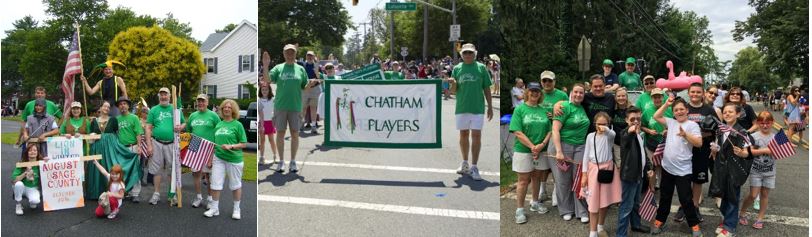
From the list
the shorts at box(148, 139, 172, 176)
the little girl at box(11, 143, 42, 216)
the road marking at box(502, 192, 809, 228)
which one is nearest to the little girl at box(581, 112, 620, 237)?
the road marking at box(502, 192, 809, 228)

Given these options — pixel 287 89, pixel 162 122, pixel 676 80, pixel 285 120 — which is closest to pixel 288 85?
pixel 287 89

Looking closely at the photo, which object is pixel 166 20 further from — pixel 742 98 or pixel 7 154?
pixel 742 98

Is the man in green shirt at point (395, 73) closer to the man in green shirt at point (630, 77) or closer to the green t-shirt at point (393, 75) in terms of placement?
the green t-shirt at point (393, 75)

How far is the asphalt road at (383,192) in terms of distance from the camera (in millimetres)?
2785

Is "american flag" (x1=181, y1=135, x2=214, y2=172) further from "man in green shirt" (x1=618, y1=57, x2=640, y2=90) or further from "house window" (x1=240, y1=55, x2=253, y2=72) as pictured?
"man in green shirt" (x1=618, y1=57, x2=640, y2=90)

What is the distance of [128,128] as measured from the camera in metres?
3.27

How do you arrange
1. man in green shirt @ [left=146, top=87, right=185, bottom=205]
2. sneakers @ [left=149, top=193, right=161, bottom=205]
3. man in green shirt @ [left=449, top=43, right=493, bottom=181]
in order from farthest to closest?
1. sneakers @ [left=149, top=193, right=161, bottom=205]
2. man in green shirt @ [left=146, top=87, right=185, bottom=205]
3. man in green shirt @ [left=449, top=43, right=493, bottom=181]

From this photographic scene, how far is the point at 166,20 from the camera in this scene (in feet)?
10.7

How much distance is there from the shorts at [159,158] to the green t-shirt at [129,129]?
0.39 ft

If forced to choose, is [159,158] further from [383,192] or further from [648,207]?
[648,207]

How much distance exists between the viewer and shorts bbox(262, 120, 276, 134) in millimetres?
2809

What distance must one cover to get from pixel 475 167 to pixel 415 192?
1.09 ft

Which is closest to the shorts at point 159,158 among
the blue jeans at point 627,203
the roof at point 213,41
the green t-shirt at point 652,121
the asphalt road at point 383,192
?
the roof at point 213,41

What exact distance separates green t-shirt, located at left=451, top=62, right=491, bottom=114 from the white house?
1.11 metres
